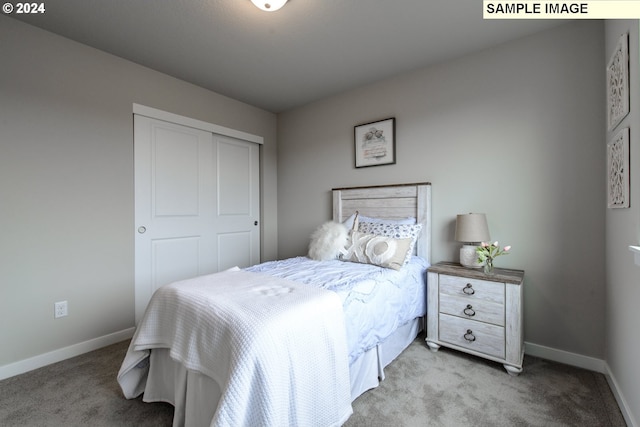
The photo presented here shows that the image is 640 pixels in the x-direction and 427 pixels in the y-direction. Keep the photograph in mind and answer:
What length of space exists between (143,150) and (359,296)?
2397 mm

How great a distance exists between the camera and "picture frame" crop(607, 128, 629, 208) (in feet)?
4.69

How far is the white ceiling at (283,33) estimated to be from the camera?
1870 mm

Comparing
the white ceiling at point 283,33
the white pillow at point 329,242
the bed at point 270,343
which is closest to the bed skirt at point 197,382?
the bed at point 270,343

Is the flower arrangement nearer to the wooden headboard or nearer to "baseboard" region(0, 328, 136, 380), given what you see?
the wooden headboard

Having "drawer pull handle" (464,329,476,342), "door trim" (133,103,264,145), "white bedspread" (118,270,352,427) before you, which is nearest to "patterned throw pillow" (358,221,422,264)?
"drawer pull handle" (464,329,476,342)

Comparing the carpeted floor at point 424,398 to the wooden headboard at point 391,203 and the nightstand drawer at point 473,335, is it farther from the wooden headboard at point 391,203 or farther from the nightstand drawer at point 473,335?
the wooden headboard at point 391,203

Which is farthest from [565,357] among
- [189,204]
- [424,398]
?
[189,204]

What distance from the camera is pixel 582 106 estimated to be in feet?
6.38

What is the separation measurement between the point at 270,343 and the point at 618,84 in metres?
2.29

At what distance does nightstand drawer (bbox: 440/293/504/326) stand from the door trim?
281 centimetres

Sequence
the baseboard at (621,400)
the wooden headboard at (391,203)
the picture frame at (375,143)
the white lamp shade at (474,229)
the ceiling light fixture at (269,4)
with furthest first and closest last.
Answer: the picture frame at (375,143), the wooden headboard at (391,203), the white lamp shade at (474,229), the ceiling light fixture at (269,4), the baseboard at (621,400)

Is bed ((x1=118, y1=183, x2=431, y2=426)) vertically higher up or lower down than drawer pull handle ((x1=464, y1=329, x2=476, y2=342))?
higher up

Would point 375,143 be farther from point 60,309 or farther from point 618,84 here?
point 60,309

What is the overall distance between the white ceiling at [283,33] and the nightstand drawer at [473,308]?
202 centimetres
